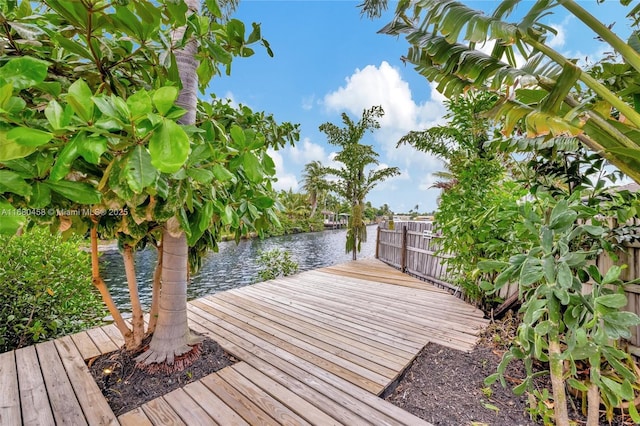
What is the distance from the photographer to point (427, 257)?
5.63 m

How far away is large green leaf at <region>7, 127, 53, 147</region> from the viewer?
1.76ft

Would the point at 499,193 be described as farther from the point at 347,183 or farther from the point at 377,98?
the point at 377,98

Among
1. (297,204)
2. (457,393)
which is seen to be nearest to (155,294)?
(457,393)

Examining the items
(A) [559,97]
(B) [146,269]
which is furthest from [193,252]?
(B) [146,269]

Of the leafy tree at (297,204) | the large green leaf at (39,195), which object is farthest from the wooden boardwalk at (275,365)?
the leafy tree at (297,204)

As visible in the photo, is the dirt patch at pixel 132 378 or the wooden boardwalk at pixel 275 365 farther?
the dirt patch at pixel 132 378

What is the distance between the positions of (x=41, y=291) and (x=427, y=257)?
5.99m

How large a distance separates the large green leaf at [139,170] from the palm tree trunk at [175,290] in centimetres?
136

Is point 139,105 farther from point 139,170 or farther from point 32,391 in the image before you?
point 32,391

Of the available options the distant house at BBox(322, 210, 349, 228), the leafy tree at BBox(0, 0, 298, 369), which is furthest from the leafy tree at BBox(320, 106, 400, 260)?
the distant house at BBox(322, 210, 349, 228)

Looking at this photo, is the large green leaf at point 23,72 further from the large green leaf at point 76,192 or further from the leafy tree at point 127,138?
the large green leaf at point 76,192

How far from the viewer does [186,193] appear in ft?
3.30

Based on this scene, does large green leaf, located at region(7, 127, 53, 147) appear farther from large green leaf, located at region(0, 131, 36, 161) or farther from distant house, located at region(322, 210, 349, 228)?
distant house, located at region(322, 210, 349, 228)

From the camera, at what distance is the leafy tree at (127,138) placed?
598 mm
